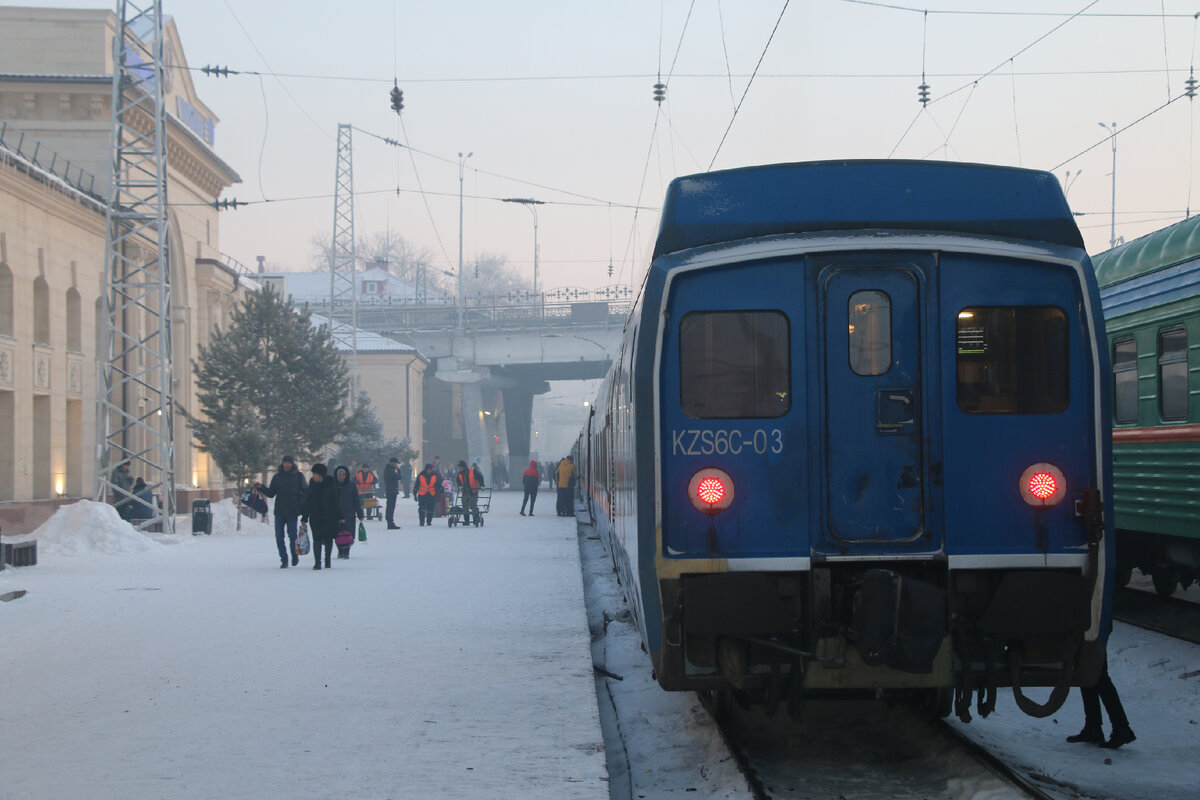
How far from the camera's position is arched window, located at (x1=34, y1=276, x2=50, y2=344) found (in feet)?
105

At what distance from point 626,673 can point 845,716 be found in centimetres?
264

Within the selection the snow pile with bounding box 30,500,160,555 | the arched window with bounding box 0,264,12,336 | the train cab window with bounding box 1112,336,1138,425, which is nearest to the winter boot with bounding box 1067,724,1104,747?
the train cab window with bounding box 1112,336,1138,425

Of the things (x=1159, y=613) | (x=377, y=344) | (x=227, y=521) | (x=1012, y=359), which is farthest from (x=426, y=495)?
(x=377, y=344)

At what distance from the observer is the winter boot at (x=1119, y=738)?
760 centimetres

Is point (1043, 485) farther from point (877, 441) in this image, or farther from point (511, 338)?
point (511, 338)

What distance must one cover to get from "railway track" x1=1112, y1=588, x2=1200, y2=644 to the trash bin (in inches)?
839

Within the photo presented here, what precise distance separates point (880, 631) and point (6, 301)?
91.2 ft

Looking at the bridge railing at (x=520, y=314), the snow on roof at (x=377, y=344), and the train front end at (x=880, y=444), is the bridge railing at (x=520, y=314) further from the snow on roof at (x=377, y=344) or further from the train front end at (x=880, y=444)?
the train front end at (x=880, y=444)

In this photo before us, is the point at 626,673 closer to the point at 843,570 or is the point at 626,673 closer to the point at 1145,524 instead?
the point at 843,570

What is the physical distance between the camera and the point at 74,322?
34344 millimetres

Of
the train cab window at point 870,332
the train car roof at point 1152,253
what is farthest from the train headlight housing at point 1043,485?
A: the train car roof at point 1152,253

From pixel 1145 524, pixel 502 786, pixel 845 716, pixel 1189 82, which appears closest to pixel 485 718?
pixel 502 786

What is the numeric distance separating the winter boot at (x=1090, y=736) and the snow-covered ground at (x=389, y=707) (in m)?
0.06

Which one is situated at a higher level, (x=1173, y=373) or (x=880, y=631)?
(x=1173, y=373)
